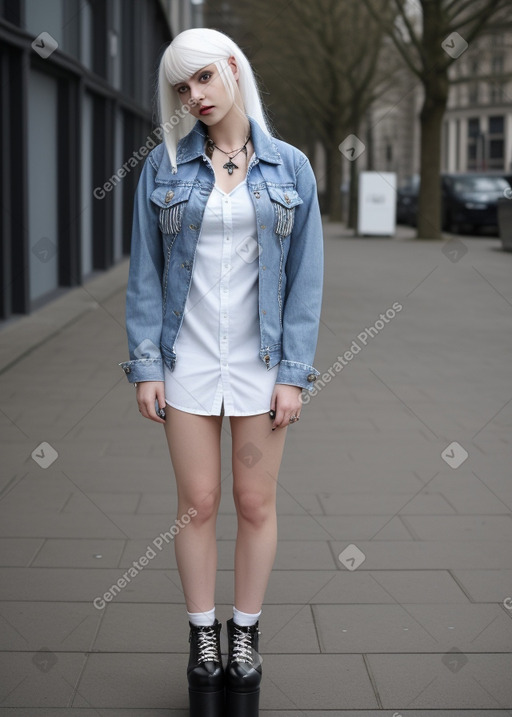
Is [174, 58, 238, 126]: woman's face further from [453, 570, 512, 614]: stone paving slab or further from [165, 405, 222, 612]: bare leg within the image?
[453, 570, 512, 614]: stone paving slab

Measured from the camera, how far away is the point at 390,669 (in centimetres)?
326

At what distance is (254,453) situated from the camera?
294 centimetres

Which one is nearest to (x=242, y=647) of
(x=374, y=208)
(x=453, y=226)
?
(x=374, y=208)

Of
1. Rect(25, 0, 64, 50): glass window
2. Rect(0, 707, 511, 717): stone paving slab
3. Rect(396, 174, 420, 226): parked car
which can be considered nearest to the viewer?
Rect(0, 707, 511, 717): stone paving slab

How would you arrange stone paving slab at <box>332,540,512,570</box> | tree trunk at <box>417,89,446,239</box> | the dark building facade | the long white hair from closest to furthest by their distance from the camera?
the long white hair
stone paving slab at <box>332,540,512,570</box>
the dark building facade
tree trunk at <box>417,89,446,239</box>

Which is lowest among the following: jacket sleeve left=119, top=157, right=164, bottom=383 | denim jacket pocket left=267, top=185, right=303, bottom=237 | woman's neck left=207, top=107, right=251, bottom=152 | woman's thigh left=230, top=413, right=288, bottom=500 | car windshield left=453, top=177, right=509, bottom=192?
car windshield left=453, top=177, right=509, bottom=192

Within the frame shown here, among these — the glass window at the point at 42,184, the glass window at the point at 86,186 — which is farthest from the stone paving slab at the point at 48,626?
the glass window at the point at 86,186

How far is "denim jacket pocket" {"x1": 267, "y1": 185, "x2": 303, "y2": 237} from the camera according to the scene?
112 inches

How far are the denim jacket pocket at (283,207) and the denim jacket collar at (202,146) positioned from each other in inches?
3.4

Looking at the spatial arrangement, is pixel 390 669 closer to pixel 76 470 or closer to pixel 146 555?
pixel 146 555

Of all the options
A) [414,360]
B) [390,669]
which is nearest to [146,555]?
[390,669]

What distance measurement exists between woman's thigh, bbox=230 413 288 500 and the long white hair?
0.70 metres

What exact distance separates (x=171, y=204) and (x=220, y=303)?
284 mm

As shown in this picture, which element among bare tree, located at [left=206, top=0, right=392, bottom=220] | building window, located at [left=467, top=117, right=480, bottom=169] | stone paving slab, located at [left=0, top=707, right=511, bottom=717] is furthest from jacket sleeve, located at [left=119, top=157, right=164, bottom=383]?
building window, located at [left=467, top=117, right=480, bottom=169]
